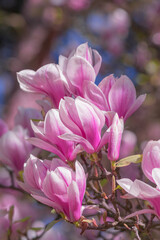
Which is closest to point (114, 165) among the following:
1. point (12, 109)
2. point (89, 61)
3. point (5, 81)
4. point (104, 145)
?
point (104, 145)

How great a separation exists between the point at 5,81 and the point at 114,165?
11.4ft

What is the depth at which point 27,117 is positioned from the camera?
896mm

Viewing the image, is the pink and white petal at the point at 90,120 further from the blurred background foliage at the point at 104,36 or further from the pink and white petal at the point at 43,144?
the blurred background foliage at the point at 104,36

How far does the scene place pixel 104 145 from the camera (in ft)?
2.22

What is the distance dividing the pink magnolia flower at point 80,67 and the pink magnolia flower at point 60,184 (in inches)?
6.0

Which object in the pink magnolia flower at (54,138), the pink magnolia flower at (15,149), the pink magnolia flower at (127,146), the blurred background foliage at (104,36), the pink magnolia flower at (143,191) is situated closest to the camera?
the pink magnolia flower at (143,191)

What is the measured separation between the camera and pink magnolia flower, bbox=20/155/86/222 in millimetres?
585

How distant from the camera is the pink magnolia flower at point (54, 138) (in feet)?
2.07

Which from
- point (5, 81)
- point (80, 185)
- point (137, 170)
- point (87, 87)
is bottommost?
point (5, 81)

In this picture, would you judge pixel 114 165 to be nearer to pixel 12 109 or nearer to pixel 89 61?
pixel 89 61

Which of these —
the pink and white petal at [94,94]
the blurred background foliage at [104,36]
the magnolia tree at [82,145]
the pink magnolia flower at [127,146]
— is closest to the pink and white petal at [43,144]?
the magnolia tree at [82,145]

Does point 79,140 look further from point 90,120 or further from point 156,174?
point 156,174

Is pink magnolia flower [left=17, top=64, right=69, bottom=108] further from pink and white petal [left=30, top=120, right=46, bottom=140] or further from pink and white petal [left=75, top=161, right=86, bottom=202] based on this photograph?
pink and white petal [left=75, top=161, right=86, bottom=202]

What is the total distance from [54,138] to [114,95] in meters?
0.14
